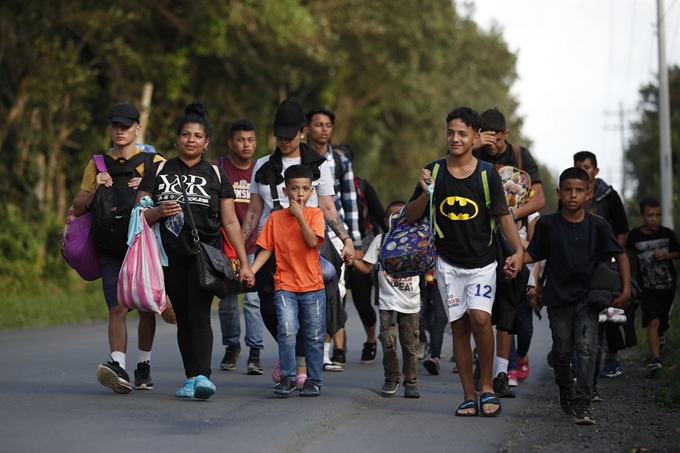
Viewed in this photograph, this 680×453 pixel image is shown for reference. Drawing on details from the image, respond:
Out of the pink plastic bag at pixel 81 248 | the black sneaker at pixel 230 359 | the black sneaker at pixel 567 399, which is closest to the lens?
the black sneaker at pixel 567 399

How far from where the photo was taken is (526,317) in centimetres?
1016

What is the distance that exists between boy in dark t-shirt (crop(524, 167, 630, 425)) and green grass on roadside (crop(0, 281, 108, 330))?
10.2 meters

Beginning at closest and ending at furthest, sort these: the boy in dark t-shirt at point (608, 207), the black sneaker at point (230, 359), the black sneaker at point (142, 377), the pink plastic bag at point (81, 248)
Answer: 1. the pink plastic bag at point (81, 248)
2. the black sneaker at point (142, 377)
3. the boy in dark t-shirt at point (608, 207)
4. the black sneaker at point (230, 359)

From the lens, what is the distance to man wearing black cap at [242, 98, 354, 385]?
9.20 meters

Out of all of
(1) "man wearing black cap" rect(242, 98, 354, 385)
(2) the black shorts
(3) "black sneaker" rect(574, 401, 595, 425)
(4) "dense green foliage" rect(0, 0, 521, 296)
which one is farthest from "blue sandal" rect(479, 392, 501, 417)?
(4) "dense green foliage" rect(0, 0, 521, 296)

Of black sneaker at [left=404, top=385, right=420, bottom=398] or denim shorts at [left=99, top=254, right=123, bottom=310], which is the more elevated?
denim shorts at [left=99, top=254, right=123, bottom=310]

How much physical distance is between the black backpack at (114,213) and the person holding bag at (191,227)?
0.89 ft

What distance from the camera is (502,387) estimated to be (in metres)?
9.30

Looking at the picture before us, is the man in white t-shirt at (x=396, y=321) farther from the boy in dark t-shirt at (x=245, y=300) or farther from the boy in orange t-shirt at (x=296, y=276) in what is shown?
the boy in dark t-shirt at (x=245, y=300)

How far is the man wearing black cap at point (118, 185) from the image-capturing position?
8.55 metres

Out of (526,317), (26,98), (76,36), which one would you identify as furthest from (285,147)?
(76,36)

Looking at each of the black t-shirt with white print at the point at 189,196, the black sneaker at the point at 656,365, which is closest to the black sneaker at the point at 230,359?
the black t-shirt with white print at the point at 189,196

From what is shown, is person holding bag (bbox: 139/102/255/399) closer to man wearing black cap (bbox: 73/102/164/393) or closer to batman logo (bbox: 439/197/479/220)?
man wearing black cap (bbox: 73/102/164/393)

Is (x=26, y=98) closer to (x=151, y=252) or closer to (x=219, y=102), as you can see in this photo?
(x=219, y=102)
